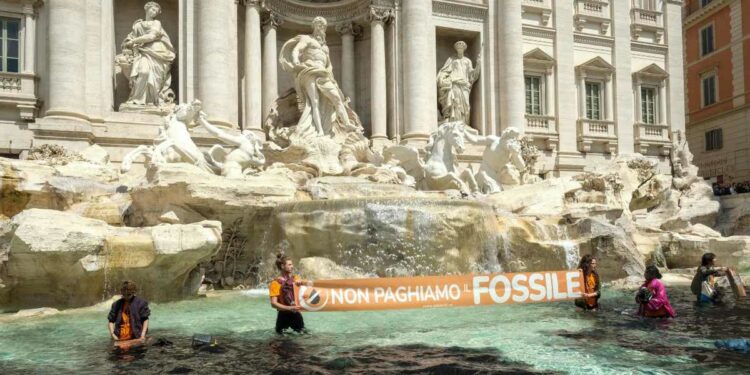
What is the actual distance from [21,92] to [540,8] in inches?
714

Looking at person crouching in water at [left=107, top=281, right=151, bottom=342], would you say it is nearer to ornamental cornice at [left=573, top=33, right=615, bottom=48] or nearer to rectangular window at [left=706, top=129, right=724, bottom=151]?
ornamental cornice at [left=573, top=33, right=615, bottom=48]

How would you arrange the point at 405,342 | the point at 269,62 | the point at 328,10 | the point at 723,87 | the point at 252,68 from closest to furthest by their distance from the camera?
the point at 405,342 < the point at 252,68 < the point at 269,62 < the point at 328,10 < the point at 723,87

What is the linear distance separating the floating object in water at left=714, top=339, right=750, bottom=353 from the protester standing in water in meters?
2.10

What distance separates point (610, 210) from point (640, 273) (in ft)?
6.88

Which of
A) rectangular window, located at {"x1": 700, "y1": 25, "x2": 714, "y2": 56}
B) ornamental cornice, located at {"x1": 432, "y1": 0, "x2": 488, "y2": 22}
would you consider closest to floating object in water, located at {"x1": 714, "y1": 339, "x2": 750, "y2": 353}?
ornamental cornice, located at {"x1": 432, "y1": 0, "x2": 488, "y2": 22}

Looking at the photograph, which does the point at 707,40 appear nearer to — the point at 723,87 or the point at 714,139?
the point at 723,87

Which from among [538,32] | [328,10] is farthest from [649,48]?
[328,10]

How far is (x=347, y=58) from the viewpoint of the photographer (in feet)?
71.9

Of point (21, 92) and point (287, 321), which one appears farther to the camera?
point (21, 92)

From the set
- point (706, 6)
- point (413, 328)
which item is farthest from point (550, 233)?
point (706, 6)

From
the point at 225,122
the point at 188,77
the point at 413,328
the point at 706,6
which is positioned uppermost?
the point at 706,6

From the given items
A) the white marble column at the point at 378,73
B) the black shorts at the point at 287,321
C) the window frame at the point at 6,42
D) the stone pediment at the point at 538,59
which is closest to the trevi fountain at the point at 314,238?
the black shorts at the point at 287,321

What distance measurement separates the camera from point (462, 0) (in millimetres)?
22484

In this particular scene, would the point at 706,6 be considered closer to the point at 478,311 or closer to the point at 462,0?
the point at 462,0
